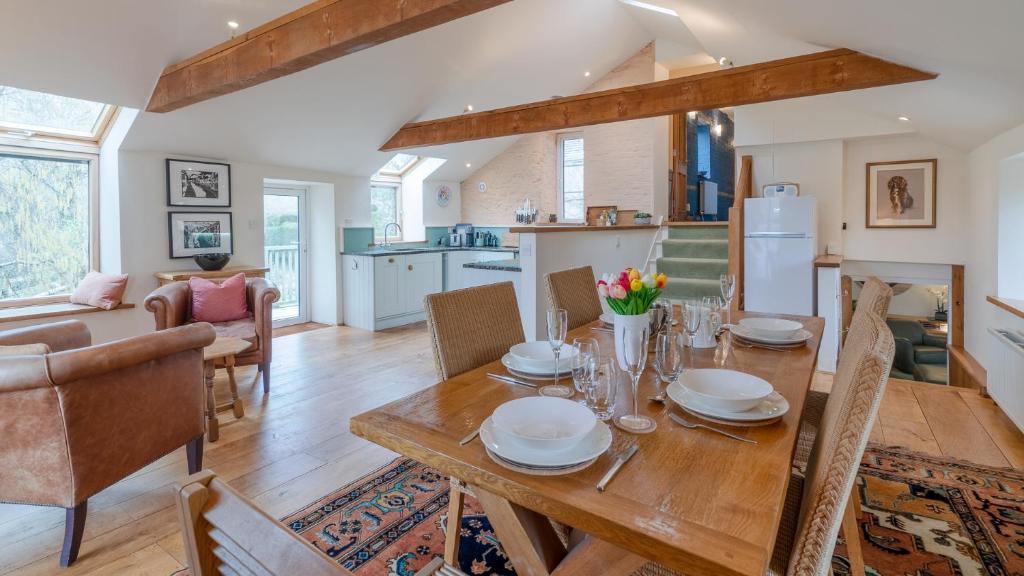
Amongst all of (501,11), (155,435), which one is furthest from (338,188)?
(155,435)

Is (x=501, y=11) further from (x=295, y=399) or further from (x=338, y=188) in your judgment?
(x=295, y=399)

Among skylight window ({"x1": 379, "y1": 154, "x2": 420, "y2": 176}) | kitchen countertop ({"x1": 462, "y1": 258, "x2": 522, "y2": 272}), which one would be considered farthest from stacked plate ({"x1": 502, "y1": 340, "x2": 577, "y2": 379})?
skylight window ({"x1": 379, "y1": 154, "x2": 420, "y2": 176})

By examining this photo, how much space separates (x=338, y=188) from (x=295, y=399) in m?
3.45

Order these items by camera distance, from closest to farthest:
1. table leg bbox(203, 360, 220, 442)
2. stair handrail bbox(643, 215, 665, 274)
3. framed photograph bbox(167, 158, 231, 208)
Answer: table leg bbox(203, 360, 220, 442)
framed photograph bbox(167, 158, 231, 208)
stair handrail bbox(643, 215, 665, 274)

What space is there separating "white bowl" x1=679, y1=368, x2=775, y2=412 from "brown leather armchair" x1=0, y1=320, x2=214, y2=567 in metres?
2.02

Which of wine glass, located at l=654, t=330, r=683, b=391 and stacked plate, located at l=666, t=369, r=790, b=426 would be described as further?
wine glass, located at l=654, t=330, r=683, b=391

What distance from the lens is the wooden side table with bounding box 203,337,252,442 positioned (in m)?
2.93

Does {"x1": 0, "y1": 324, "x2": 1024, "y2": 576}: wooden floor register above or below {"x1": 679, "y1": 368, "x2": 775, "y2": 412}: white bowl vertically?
below

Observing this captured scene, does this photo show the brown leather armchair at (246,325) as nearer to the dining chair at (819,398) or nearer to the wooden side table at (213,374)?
the wooden side table at (213,374)

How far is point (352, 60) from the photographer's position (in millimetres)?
4438

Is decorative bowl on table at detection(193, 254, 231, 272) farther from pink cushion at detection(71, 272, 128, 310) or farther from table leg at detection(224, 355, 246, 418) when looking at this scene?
table leg at detection(224, 355, 246, 418)

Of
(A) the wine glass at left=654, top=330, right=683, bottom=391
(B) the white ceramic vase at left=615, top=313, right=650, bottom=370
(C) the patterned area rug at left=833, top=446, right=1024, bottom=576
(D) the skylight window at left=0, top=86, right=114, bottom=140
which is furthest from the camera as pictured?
(D) the skylight window at left=0, top=86, right=114, bottom=140

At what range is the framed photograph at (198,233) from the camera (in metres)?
4.90

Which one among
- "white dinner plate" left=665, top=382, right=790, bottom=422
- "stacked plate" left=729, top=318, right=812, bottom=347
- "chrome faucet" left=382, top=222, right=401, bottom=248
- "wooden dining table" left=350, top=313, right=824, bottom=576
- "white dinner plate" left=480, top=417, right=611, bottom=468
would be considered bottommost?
"wooden dining table" left=350, top=313, right=824, bottom=576
